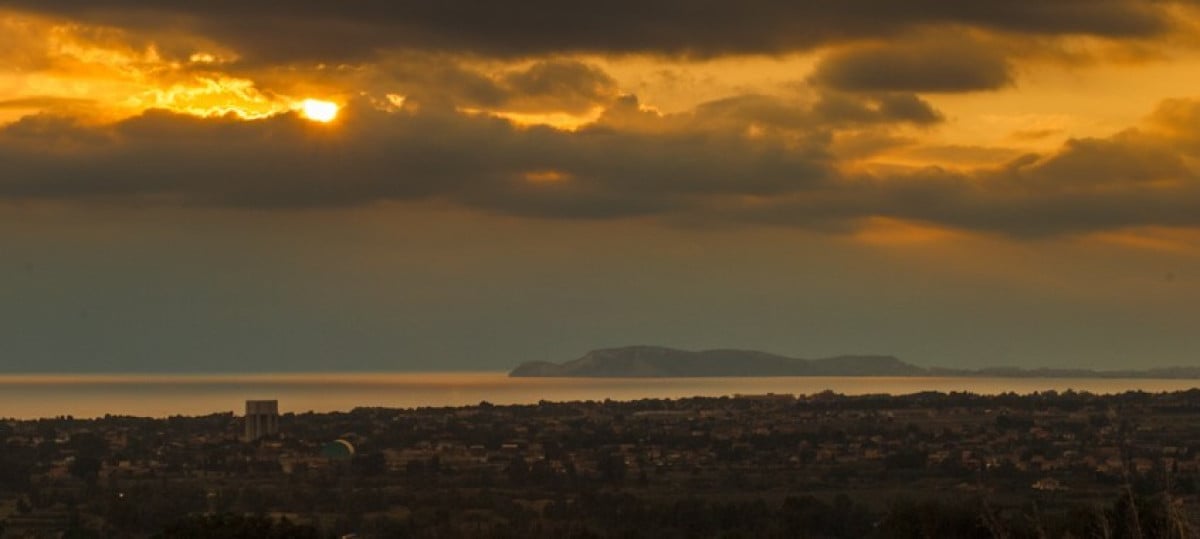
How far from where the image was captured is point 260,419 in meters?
95.2

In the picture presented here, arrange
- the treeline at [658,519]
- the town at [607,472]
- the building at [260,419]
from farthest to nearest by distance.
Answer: the building at [260,419], the town at [607,472], the treeline at [658,519]

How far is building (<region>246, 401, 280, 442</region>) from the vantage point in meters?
94.4

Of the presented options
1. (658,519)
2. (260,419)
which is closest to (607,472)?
(658,519)

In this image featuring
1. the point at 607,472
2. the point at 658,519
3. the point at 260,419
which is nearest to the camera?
the point at 658,519

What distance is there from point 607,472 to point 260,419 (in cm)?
2674

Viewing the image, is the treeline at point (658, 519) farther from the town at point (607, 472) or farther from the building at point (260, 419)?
the building at point (260, 419)

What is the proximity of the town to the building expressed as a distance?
0.46ft

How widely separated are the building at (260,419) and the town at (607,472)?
0.14 metres

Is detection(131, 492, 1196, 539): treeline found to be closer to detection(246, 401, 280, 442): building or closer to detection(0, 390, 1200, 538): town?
detection(0, 390, 1200, 538): town

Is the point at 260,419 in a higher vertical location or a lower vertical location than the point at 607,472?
higher

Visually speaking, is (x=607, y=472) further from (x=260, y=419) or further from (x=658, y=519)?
(x=260, y=419)

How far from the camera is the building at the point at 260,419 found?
94.4 metres

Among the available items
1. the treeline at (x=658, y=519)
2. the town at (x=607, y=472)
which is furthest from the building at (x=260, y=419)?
the treeline at (x=658, y=519)

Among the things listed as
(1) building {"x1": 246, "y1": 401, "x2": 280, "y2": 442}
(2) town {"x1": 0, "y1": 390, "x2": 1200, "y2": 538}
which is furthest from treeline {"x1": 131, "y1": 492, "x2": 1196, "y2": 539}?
(1) building {"x1": 246, "y1": 401, "x2": 280, "y2": 442}
